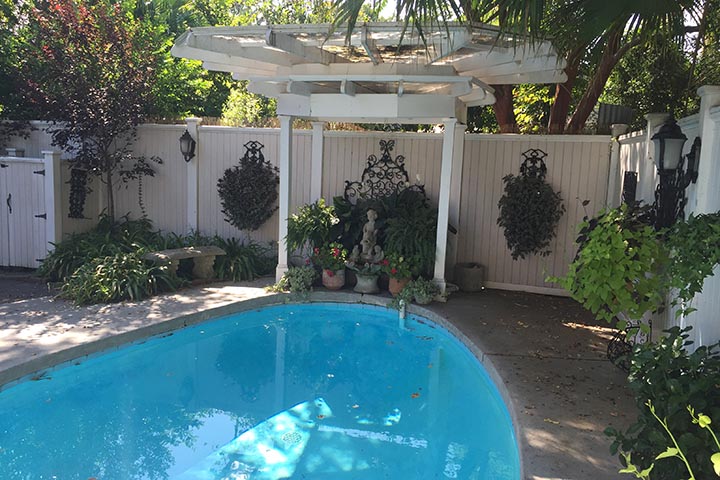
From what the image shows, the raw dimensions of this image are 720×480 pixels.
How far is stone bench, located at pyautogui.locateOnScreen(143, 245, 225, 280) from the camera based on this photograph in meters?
7.73

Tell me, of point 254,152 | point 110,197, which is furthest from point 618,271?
point 110,197

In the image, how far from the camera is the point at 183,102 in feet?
43.3

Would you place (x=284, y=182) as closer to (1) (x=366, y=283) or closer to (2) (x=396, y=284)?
(1) (x=366, y=283)

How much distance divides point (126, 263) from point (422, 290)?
3784 mm

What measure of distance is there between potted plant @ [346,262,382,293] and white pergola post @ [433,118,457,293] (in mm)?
815

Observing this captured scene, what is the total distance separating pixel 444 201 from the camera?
755cm

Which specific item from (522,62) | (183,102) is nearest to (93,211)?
(183,102)

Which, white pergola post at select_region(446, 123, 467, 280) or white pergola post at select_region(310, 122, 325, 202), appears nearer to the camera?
white pergola post at select_region(446, 123, 467, 280)

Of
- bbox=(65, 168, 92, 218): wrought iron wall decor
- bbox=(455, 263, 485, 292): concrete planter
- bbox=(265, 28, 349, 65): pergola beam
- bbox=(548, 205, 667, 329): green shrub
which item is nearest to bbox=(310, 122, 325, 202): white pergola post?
bbox=(265, 28, 349, 65): pergola beam

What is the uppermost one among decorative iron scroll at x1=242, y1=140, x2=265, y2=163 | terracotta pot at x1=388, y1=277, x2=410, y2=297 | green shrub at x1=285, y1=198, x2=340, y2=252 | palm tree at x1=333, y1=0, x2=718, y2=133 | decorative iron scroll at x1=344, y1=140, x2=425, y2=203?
palm tree at x1=333, y1=0, x2=718, y2=133

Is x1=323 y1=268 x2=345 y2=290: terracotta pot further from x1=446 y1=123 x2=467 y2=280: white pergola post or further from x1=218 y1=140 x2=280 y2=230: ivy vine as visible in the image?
x1=218 y1=140 x2=280 y2=230: ivy vine

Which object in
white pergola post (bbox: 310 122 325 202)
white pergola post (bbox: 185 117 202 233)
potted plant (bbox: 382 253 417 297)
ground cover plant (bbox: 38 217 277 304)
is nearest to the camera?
ground cover plant (bbox: 38 217 277 304)

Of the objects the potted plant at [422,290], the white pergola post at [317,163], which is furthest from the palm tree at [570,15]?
the white pergola post at [317,163]

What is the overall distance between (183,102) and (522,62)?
9.32 metres
